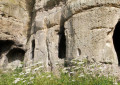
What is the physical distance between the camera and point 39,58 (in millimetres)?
7711

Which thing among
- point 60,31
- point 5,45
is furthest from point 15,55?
point 60,31

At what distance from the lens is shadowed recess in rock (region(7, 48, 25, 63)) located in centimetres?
1033

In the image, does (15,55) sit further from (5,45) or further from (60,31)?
(60,31)

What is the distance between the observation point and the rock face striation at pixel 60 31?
17.6 feet

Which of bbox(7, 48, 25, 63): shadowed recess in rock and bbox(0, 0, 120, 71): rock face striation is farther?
bbox(7, 48, 25, 63): shadowed recess in rock

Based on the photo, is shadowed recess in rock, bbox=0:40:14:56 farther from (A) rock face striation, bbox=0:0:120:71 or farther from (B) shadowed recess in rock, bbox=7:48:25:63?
(B) shadowed recess in rock, bbox=7:48:25:63

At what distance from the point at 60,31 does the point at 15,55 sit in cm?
432

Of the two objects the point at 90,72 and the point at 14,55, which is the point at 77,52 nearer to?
the point at 90,72

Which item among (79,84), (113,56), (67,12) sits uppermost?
(67,12)

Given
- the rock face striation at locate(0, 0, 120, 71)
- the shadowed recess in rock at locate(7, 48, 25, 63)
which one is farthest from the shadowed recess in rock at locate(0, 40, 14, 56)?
the shadowed recess in rock at locate(7, 48, 25, 63)

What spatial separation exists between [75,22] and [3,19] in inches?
188

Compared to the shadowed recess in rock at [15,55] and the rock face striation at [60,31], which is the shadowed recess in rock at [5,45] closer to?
the rock face striation at [60,31]

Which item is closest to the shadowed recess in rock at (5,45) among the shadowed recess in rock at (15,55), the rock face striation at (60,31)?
the rock face striation at (60,31)

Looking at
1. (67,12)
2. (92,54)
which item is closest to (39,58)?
(67,12)
